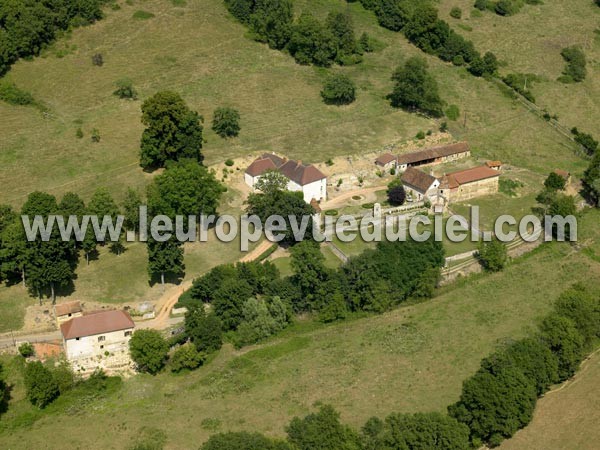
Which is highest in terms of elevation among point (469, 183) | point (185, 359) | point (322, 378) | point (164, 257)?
point (469, 183)

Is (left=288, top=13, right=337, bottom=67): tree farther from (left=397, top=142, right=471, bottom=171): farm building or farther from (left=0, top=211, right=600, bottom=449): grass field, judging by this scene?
(left=0, top=211, right=600, bottom=449): grass field

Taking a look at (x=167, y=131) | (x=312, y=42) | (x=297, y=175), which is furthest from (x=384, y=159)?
(x=167, y=131)

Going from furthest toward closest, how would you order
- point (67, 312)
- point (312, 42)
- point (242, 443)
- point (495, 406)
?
point (312, 42) < point (67, 312) < point (495, 406) < point (242, 443)

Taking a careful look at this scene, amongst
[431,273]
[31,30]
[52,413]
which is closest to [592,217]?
[431,273]

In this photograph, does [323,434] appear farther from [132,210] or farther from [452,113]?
[452,113]

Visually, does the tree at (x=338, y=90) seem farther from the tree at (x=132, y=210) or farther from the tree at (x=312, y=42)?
the tree at (x=132, y=210)

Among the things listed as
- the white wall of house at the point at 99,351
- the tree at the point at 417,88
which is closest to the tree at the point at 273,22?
the tree at the point at 417,88
